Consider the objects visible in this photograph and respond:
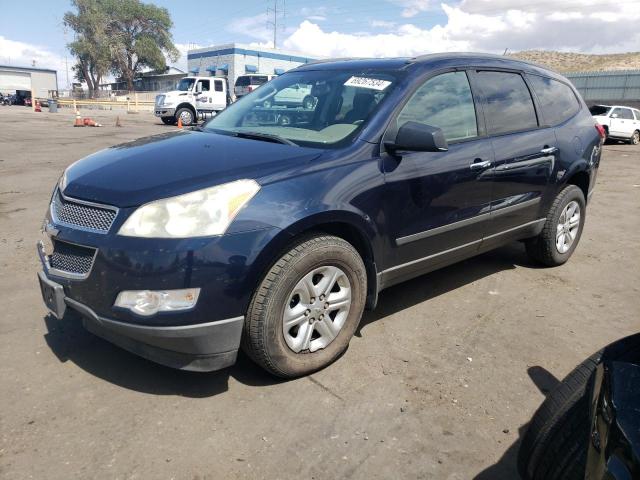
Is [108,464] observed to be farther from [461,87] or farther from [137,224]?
[461,87]

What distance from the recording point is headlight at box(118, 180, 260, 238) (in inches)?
94.6

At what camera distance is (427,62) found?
11.5 feet

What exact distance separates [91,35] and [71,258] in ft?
231

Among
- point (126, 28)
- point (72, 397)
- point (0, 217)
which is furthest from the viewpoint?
point (126, 28)

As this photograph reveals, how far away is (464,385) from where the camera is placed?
2.89 meters

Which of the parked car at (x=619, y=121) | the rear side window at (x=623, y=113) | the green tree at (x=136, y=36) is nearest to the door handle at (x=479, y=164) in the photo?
the parked car at (x=619, y=121)

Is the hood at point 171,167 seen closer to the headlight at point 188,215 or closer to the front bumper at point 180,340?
the headlight at point 188,215

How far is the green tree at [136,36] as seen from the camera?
6231 cm

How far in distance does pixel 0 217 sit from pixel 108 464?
198 inches

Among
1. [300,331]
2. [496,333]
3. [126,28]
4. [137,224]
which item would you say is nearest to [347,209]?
[300,331]

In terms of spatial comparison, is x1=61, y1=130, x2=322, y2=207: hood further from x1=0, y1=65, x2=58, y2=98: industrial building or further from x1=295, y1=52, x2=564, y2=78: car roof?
x1=0, y1=65, x2=58, y2=98: industrial building

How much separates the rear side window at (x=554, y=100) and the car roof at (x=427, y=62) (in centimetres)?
20

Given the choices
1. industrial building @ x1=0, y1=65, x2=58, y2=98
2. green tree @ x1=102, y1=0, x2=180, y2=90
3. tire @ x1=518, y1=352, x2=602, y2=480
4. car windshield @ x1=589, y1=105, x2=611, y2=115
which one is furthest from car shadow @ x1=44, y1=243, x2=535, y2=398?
industrial building @ x1=0, y1=65, x2=58, y2=98

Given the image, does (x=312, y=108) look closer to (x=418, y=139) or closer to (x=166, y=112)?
(x=418, y=139)
